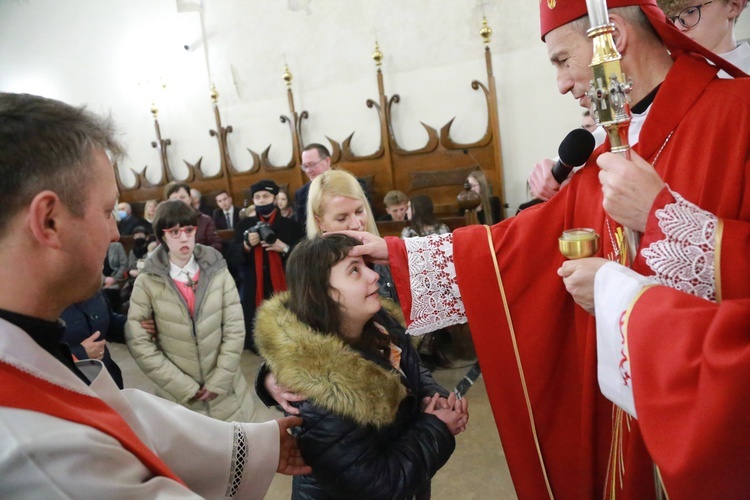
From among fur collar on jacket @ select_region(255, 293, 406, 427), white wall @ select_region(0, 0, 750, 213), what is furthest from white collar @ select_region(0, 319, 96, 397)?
white wall @ select_region(0, 0, 750, 213)

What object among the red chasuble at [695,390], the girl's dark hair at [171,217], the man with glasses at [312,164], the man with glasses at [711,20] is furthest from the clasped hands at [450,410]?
the man with glasses at [312,164]

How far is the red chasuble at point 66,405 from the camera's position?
803 mm

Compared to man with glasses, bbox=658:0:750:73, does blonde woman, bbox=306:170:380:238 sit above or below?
below

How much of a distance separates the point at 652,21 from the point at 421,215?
9.96 feet

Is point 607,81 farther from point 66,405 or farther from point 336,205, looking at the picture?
point 336,205

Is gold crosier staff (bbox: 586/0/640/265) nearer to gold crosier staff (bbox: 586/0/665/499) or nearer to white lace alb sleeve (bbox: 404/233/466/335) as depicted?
gold crosier staff (bbox: 586/0/665/499)

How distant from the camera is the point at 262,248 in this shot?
15.6 feet

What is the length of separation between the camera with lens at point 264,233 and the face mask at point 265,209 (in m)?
0.20

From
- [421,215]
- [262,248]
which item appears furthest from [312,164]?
[421,215]

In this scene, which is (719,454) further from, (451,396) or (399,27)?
(399,27)

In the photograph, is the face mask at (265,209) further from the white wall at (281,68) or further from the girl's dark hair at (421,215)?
the white wall at (281,68)

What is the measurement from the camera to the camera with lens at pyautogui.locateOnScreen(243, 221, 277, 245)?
15.1 ft

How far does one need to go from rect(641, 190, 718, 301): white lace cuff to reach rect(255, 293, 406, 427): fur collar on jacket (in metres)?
0.80

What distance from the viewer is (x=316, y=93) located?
7.91m
